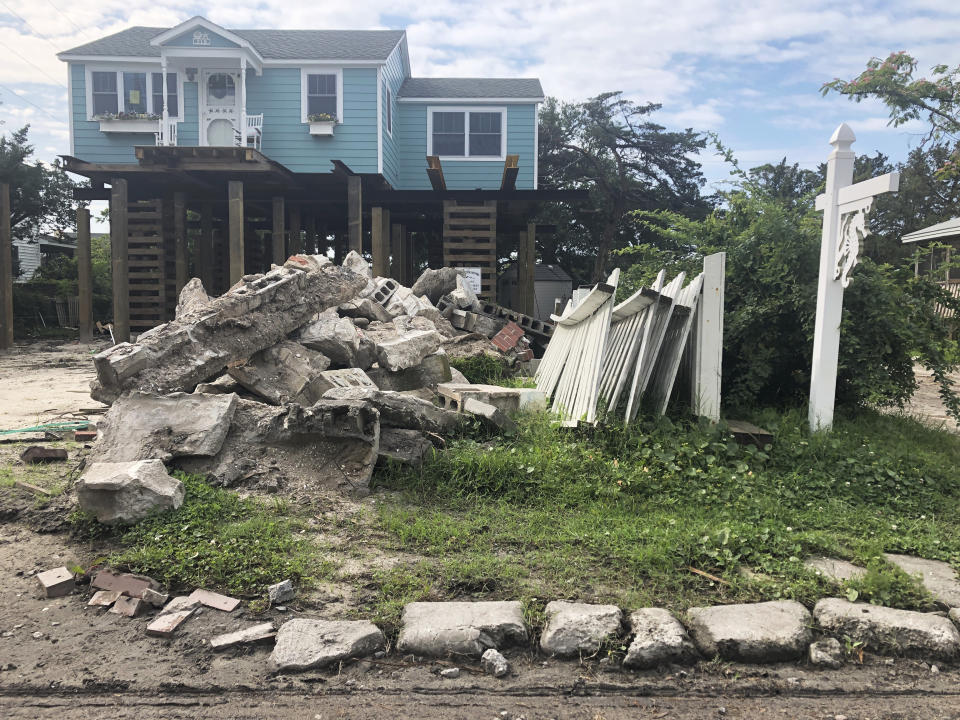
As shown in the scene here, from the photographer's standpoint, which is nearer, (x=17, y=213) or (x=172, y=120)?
(x=172, y=120)

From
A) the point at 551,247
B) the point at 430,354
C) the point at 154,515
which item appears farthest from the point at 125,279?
the point at 551,247

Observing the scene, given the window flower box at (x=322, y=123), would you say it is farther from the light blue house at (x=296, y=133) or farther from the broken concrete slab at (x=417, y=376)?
the broken concrete slab at (x=417, y=376)

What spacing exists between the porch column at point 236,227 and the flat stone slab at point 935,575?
12.6 m

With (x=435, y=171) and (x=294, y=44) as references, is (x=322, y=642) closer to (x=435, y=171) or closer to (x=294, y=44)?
(x=435, y=171)

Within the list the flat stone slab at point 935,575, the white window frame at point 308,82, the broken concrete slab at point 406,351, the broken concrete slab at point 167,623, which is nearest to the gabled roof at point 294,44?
the white window frame at point 308,82

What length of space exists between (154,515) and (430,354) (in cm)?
355

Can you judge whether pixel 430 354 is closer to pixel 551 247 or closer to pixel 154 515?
pixel 154 515

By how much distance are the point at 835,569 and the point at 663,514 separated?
0.96m

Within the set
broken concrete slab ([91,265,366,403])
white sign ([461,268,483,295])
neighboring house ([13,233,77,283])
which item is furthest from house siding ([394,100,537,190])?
neighboring house ([13,233,77,283])

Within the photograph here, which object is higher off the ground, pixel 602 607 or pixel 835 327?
pixel 835 327

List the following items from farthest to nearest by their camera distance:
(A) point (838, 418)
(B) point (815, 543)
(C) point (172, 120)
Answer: (C) point (172, 120) < (A) point (838, 418) < (B) point (815, 543)

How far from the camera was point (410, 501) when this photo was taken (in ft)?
14.5

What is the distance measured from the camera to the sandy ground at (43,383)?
24.4 ft

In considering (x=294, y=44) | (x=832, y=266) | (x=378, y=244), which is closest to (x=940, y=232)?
(x=378, y=244)
